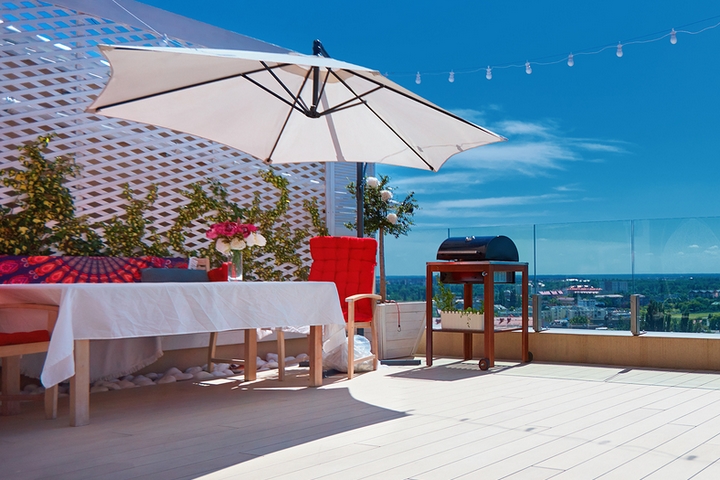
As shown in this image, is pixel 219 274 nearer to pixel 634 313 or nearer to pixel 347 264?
pixel 347 264

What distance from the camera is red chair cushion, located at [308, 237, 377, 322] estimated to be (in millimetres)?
5090

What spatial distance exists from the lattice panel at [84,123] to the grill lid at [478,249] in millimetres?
2041

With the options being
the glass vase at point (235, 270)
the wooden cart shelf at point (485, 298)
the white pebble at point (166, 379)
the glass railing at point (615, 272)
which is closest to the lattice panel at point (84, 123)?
the white pebble at point (166, 379)

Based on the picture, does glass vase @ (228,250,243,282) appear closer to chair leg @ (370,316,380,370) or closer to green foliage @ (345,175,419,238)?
chair leg @ (370,316,380,370)

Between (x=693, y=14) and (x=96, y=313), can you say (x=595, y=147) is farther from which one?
(x=96, y=313)

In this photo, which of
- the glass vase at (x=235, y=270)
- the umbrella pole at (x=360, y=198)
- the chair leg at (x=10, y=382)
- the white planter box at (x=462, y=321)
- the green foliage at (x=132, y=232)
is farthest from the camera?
the umbrella pole at (x=360, y=198)

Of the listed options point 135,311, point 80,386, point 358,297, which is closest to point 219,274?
point 358,297

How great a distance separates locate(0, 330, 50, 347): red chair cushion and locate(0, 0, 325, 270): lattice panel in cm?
165

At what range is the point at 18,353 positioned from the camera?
10.2 ft

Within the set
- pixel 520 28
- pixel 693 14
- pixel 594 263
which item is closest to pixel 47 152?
pixel 594 263

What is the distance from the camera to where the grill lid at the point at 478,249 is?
17.7 feet

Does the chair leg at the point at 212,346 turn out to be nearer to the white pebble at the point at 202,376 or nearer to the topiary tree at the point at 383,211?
the white pebble at the point at 202,376

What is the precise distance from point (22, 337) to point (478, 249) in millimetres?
3301

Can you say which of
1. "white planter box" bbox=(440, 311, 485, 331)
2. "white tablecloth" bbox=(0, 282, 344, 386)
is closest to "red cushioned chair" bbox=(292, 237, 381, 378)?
"white planter box" bbox=(440, 311, 485, 331)
